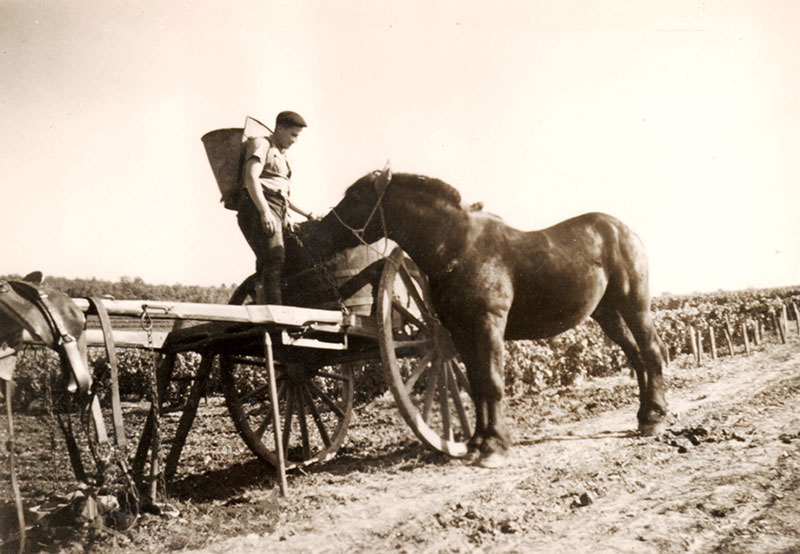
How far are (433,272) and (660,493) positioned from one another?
255cm

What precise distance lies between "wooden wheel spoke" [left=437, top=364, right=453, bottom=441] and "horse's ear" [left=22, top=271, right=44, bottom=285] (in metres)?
3.75

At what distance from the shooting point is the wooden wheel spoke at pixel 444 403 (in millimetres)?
6152

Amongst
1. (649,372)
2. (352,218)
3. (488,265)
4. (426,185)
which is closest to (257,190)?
(352,218)

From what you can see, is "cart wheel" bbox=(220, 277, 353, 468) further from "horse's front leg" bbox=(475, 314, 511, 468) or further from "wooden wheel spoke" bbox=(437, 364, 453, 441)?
"horse's front leg" bbox=(475, 314, 511, 468)

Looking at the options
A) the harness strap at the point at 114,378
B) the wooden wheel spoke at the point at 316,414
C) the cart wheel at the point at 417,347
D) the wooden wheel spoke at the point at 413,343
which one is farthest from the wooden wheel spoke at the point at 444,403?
the harness strap at the point at 114,378

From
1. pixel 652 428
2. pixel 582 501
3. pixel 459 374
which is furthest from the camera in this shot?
pixel 459 374

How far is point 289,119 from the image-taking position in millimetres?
5695

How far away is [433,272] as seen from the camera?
5.65 m

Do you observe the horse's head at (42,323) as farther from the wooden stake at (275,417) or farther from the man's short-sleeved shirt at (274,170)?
→ the man's short-sleeved shirt at (274,170)

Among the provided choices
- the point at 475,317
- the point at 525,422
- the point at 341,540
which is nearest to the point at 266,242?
the point at 475,317

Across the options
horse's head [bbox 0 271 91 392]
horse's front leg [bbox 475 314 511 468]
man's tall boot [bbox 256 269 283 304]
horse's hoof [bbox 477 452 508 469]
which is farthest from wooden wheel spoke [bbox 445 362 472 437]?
horse's head [bbox 0 271 91 392]

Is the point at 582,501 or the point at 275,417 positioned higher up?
the point at 275,417

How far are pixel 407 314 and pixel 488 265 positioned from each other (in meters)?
0.98

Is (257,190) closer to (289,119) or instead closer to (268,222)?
(268,222)
